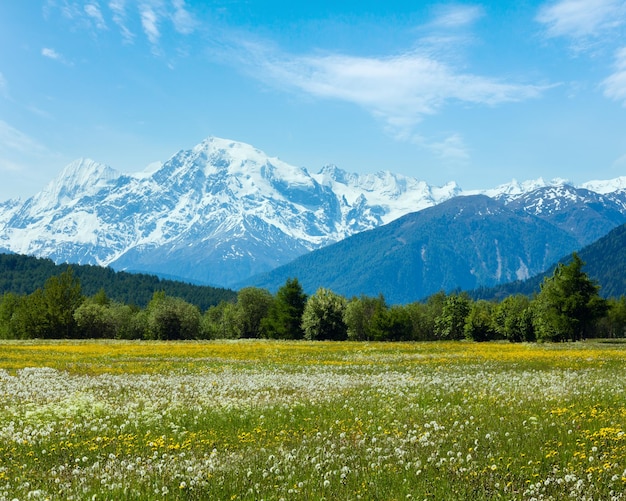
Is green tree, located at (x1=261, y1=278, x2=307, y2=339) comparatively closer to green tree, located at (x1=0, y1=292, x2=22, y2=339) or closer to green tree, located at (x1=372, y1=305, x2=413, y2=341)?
green tree, located at (x1=372, y1=305, x2=413, y2=341)

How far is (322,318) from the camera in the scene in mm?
103625

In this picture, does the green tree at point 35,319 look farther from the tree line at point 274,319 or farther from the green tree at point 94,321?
the green tree at point 94,321

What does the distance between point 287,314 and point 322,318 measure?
346 inches

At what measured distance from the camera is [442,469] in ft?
33.5

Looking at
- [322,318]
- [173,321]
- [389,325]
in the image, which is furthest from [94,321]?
[389,325]

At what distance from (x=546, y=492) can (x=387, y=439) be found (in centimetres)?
417

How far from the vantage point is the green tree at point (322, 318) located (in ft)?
340

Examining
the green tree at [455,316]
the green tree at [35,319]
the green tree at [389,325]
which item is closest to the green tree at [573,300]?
the green tree at [389,325]

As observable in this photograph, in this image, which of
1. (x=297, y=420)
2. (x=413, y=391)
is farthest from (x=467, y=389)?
(x=297, y=420)

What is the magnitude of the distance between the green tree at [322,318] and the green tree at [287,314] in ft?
13.1

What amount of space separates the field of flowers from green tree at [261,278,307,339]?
3393 inches

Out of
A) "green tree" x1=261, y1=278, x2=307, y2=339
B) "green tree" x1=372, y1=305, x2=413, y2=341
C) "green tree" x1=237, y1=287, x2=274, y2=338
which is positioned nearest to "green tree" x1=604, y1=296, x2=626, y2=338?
"green tree" x1=372, y1=305, x2=413, y2=341

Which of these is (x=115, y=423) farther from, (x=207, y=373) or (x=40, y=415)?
(x=207, y=373)

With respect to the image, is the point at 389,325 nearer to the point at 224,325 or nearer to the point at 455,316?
the point at 455,316
